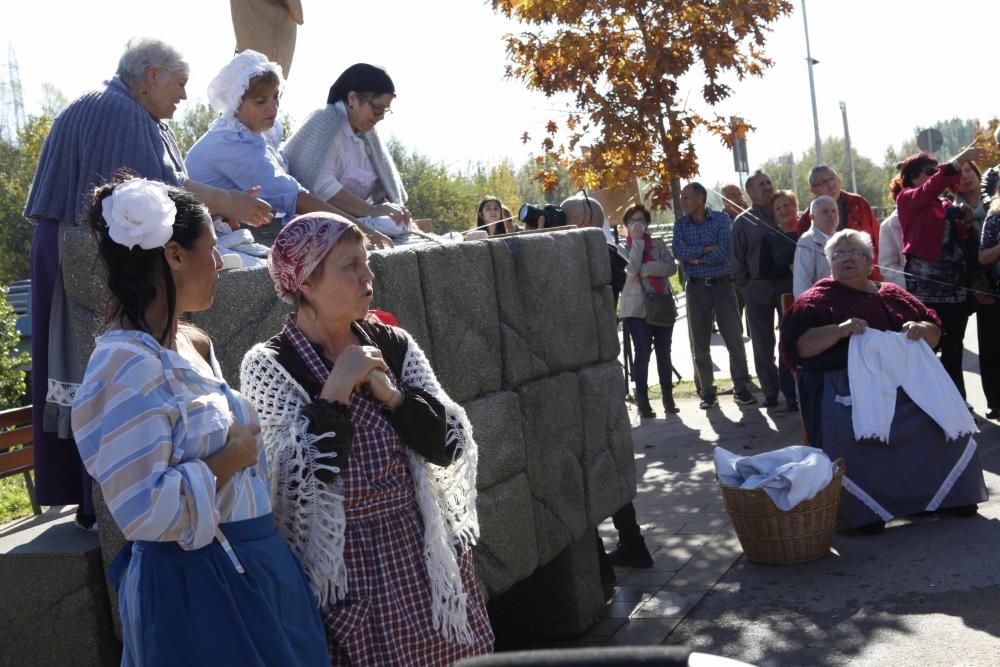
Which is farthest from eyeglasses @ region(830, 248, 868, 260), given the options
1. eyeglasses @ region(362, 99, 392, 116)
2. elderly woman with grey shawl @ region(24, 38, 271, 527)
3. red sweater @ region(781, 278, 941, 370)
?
elderly woman with grey shawl @ region(24, 38, 271, 527)

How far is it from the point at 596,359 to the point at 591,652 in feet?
15.1

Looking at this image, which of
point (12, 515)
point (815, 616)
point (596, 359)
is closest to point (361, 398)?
point (596, 359)

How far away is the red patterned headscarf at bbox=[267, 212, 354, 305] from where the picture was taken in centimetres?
312

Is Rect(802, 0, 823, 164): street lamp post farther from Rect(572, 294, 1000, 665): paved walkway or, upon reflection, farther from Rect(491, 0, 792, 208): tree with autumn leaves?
Rect(572, 294, 1000, 665): paved walkway

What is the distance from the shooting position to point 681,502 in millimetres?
8148

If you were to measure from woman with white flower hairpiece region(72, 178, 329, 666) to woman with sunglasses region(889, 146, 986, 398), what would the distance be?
25.1 ft

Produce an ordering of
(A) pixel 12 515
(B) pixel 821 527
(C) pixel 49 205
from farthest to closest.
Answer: (A) pixel 12 515, (B) pixel 821 527, (C) pixel 49 205

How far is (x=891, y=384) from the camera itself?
7.16 m

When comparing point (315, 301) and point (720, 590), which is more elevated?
point (315, 301)

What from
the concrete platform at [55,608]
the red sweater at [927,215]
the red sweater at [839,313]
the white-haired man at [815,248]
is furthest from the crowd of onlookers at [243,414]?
the red sweater at [927,215]

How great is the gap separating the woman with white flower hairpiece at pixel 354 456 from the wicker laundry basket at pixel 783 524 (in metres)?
3.47

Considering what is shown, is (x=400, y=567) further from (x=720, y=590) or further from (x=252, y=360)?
(x=720, y=590)

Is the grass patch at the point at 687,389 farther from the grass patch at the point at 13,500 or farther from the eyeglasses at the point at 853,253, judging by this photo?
the grass patch at the point at 13,500

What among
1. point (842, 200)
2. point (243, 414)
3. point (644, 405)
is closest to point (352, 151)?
point (243, 414)
